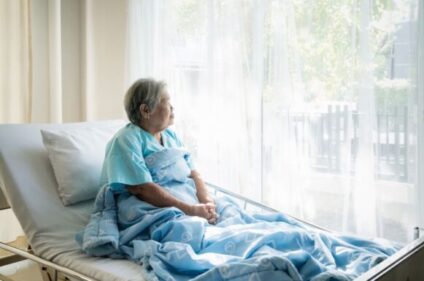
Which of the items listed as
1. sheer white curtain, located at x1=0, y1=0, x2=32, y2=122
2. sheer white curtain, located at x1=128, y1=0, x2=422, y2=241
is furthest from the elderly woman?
sheer white curtain, located at x1=0, y1=0, x2=32, y2=122

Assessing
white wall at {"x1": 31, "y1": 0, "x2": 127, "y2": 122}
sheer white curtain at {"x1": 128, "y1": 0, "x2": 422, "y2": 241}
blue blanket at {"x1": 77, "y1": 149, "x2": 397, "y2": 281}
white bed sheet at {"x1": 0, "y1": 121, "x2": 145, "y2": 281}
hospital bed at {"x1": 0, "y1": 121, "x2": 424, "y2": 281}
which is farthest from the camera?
white wall at {"x1": 31, "y1": 0, "x2": 127, "y2": 122}

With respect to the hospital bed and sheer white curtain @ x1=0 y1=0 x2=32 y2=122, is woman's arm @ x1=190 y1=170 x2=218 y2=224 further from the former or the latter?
sheer white curtain @ x1=0 y1=0 x2=32 y2=122

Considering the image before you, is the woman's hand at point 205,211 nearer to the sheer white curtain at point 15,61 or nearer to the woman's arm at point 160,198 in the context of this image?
the woman's arm at point 160,198

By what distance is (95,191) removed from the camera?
1866 millimetres

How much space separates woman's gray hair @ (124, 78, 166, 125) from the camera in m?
1.81

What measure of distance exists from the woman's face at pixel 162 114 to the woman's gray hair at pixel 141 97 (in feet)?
0.06

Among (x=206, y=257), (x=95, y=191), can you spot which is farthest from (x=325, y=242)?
(x=95, y=191)

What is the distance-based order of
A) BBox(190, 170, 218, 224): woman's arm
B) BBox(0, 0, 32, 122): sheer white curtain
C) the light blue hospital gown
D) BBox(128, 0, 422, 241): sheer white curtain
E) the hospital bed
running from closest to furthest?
the hospital bed → the light blue hospital gown → BBox(190, 170, 218, 224): woman's arm → BBox(128, 0, 422, 241): sheer white curtain → BBox(0, 0, 32, 122): sheer white curtain

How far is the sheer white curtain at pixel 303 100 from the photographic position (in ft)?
6.64

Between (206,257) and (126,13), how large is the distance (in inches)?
89.7

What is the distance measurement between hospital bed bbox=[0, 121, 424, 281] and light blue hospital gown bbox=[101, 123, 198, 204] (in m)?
0.20

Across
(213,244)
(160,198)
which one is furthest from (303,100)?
(213,244)

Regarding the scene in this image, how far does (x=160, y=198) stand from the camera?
1.66m

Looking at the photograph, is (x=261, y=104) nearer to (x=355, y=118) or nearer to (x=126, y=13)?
(x=355, y=118)
